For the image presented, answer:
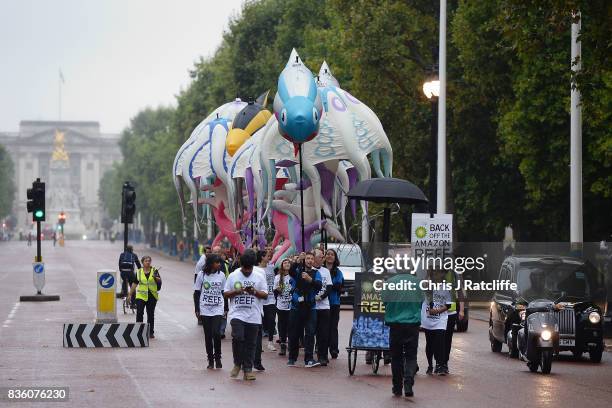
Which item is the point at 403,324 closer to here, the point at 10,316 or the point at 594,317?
the point at 594,317

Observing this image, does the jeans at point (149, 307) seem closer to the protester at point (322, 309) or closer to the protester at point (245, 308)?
the protester at point (322, 309)

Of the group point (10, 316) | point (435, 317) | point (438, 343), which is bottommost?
point (10, 316)

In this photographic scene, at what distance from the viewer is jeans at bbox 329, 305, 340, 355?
25.3 metres

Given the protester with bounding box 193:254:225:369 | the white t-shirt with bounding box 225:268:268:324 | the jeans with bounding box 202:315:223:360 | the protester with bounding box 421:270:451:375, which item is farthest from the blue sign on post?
the white t-shirt with bounding box 225:268:268:324

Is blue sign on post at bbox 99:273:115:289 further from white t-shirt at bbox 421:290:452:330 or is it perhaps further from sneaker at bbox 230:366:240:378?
sneaker at bbox 230:366:240:378

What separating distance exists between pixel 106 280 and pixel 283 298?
330 inches

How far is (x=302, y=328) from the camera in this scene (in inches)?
990

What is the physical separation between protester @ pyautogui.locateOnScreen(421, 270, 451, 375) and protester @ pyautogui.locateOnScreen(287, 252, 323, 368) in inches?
81.1

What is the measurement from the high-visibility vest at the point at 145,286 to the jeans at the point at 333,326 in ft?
18.3

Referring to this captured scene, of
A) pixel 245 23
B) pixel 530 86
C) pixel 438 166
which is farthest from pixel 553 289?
pixel 245 23

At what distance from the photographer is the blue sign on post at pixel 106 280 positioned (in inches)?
1324

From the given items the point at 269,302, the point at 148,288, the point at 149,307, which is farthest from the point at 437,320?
the point at 149,307

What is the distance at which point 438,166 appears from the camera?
44.8 meters

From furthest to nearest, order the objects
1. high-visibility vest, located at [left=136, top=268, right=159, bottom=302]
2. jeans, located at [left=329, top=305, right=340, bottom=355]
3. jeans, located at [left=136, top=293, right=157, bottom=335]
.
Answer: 1. jeans, located at [left=136, top=293, right=157, bottom=335]
2. high-visibility vest, located at [left=136, top=268, right=159, bottom=302]
3. jeans, located at [left=329, top=305, right=340, bottom=355]
